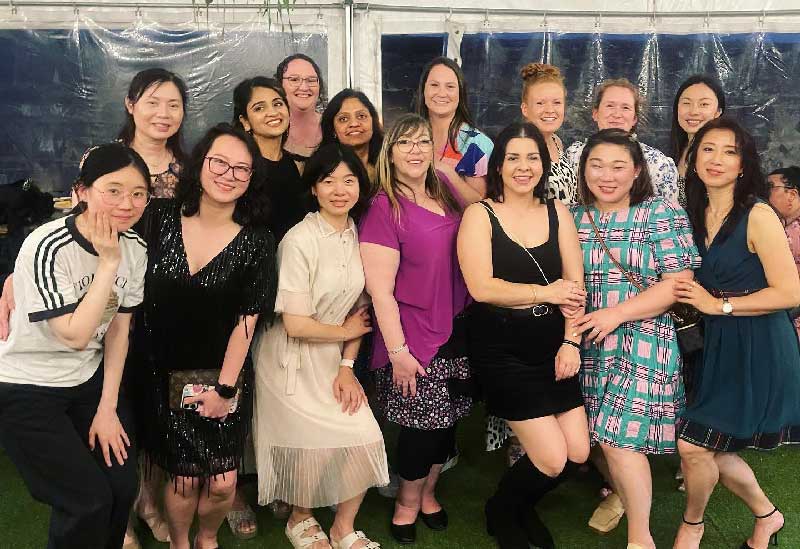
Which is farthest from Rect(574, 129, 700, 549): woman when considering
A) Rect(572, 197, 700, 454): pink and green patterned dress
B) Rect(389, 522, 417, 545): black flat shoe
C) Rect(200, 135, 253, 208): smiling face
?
Rect(200, 135, 253, 208): smiling face

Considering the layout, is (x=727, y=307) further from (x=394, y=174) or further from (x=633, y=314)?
(x=394, y=174)

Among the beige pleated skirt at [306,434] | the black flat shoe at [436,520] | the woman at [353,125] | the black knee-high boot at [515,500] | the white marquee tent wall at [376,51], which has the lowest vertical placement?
the black flat shoe at [436,520]

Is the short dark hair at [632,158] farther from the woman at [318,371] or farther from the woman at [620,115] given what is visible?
the woman at [318,371]

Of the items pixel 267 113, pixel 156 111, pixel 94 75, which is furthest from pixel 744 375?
pixel 94 75

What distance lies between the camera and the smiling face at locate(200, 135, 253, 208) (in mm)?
2145

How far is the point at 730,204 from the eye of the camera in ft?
7.62

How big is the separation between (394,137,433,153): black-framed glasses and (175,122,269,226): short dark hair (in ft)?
1.67

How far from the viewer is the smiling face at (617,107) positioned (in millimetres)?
3043

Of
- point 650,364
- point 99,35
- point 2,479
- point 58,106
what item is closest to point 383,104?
point 99,35

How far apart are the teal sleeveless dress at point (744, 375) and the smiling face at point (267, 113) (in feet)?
5.53

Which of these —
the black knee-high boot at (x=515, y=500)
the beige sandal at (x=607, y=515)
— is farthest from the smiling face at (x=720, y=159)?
the beige sandal at (x=607, y=515)

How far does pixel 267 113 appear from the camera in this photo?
2.61 m

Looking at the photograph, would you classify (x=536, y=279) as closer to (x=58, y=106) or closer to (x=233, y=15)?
(x=233, y=15)

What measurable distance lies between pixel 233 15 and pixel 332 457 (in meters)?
2.95
